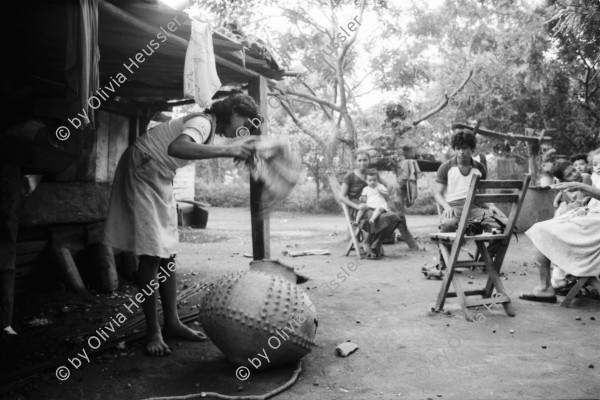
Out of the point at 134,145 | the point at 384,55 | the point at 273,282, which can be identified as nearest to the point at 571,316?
the point at 273,282

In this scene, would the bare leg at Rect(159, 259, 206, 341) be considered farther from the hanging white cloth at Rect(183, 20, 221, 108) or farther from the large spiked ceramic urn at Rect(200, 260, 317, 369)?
the hanging white cloth at Rect(183, 20, 221, 108)

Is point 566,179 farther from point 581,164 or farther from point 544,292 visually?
point 544,292

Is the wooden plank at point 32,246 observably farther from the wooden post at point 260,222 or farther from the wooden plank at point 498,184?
the wooden plank at point 498,184

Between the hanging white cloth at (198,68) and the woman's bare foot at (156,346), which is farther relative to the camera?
the hanging white cloth at (198,68)

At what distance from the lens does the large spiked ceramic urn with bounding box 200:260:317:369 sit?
281cm

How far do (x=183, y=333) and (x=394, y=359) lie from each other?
162cm

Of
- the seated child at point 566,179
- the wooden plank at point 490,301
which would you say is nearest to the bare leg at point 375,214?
the seated child at point 566,179

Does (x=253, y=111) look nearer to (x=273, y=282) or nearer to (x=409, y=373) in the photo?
(x=273, y=282)

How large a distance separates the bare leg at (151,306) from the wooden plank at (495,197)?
9.33 feet

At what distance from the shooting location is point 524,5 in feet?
41.3

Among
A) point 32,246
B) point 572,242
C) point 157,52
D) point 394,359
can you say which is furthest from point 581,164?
point 32,246

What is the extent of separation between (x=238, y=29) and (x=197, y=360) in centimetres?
323

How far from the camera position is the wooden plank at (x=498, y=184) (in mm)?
4137

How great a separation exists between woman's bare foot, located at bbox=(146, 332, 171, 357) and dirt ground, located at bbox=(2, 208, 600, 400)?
0.20 feet
